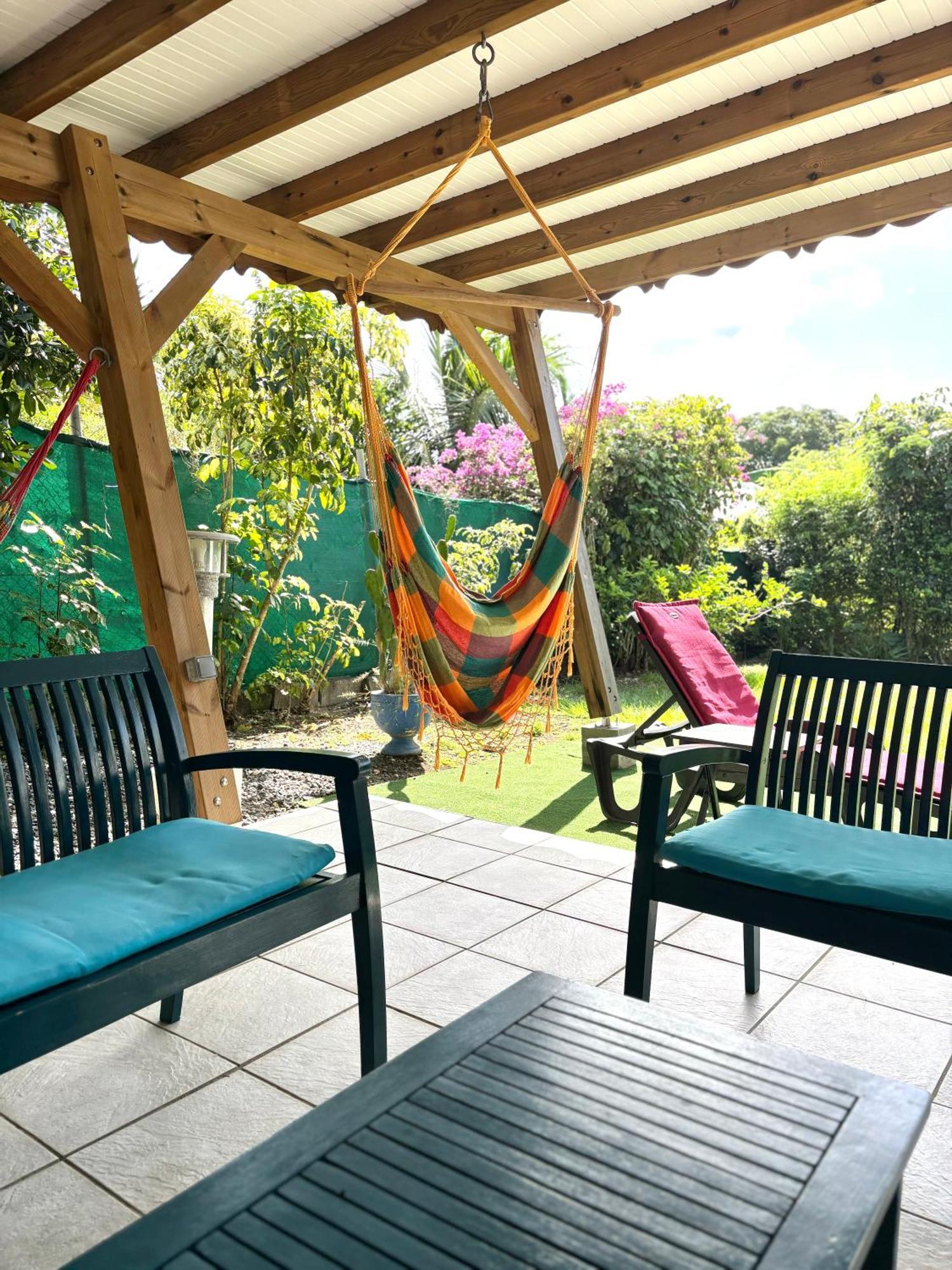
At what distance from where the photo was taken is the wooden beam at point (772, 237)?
11.4 feet

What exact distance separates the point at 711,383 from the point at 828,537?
93.5 feet

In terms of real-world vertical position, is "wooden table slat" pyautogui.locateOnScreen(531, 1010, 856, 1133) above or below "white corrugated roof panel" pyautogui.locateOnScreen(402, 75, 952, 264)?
below

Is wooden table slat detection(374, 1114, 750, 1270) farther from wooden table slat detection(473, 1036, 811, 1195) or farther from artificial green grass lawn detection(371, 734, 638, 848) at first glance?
artificial green grass lawn detection(371, 734, 638, 848)

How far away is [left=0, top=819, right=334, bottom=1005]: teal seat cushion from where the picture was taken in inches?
46.3

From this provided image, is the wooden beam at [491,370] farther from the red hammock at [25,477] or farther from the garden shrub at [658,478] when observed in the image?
the garden shrub at [658,478]

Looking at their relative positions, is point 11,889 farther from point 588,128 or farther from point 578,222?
point 578,222

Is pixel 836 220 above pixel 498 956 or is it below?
above

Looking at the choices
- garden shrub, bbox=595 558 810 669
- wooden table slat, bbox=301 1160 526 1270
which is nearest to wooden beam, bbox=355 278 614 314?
wooden table slat, bbox=301 1160 526 1270

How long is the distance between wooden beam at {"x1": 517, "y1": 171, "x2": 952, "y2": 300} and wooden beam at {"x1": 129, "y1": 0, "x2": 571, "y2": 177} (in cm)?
109

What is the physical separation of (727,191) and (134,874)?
10.5 feet

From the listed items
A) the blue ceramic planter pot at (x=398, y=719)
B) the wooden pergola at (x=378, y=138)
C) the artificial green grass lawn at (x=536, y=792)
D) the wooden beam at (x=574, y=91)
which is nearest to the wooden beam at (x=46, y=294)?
the wooden pergola at (x=378, y=138)

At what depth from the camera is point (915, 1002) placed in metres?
1.89

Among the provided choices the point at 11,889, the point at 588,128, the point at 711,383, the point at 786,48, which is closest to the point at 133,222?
the point at 588,128

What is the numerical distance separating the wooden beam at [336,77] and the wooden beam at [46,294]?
603 mm
